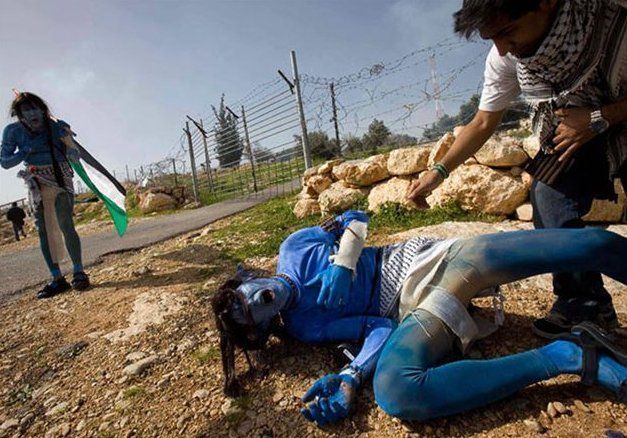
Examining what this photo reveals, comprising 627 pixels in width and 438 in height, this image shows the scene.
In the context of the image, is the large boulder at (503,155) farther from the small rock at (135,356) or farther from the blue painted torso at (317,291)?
the small rock at (135,356)

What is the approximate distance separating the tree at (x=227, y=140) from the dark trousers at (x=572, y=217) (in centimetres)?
842

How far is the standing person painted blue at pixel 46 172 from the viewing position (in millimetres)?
3148

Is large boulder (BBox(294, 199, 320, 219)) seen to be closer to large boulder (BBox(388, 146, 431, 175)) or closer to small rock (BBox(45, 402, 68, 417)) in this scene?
large boulder (BBox(388, 146, 431, 175))

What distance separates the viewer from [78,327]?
8.07 feet

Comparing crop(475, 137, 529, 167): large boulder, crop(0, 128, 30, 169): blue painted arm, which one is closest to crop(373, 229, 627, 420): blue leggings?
crop(475, 137, 529, 167): large boulder

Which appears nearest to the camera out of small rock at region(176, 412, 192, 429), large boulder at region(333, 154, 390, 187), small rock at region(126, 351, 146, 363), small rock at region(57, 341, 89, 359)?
small rock at region(176, 412, 192, 429)

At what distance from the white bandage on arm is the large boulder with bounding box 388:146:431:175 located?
277 centimetres

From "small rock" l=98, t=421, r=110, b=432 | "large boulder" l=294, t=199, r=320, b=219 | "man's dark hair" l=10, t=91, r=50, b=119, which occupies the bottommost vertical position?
"small rock" l=98, t=421, r=110, b=432

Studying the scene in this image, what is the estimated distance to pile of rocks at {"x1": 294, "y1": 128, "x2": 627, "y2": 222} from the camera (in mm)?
3381

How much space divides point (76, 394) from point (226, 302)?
0.92 metres

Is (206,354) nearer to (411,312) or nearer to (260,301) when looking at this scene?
(260,301)

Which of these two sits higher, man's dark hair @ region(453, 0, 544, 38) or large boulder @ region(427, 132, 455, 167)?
man's dark hair @ region(453, 0, 544, 38)

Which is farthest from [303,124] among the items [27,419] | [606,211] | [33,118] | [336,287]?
[27,419]

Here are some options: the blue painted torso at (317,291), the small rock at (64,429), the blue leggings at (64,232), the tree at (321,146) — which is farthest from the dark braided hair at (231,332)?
the tree at (321,146)
